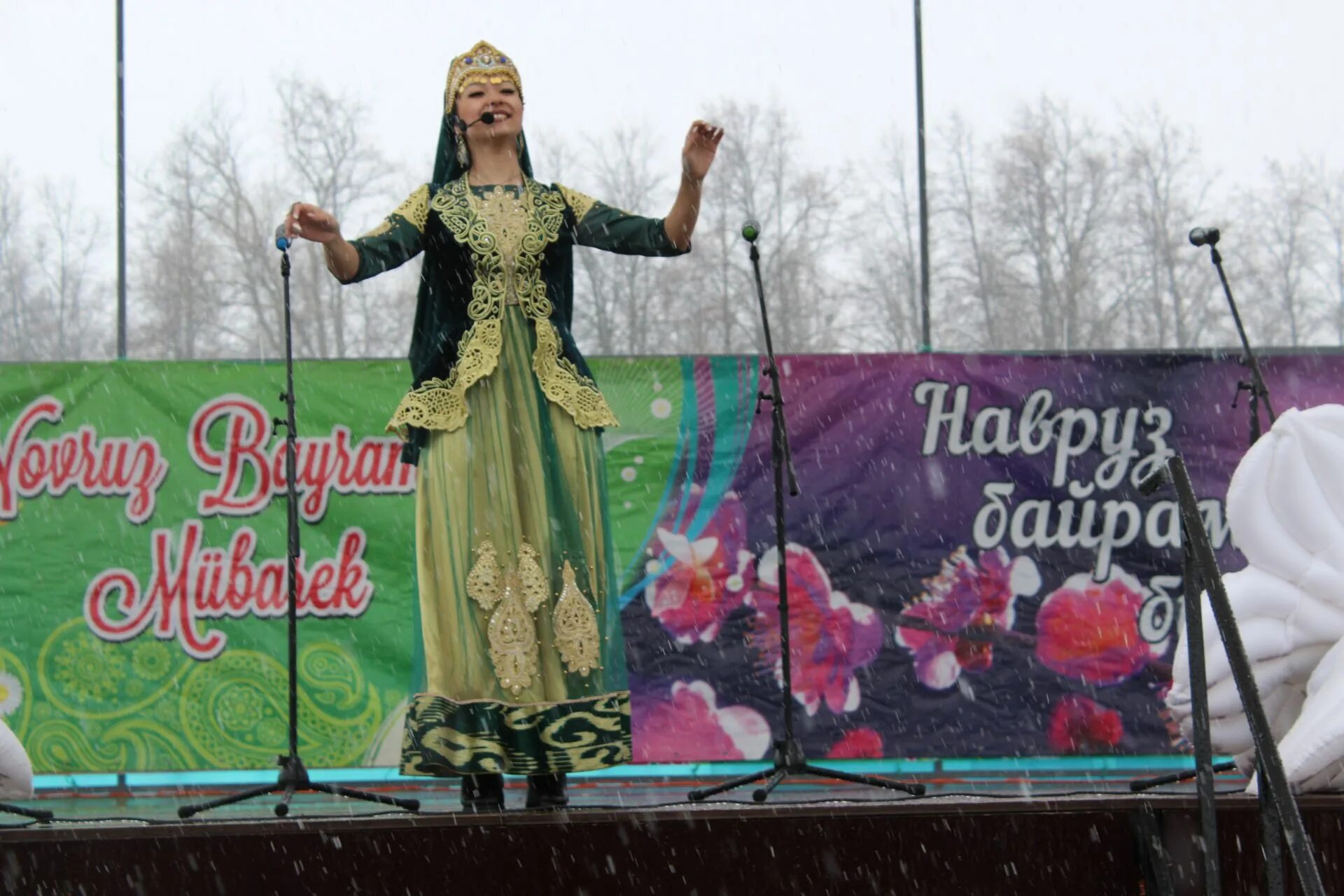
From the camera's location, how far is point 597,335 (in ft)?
20.0

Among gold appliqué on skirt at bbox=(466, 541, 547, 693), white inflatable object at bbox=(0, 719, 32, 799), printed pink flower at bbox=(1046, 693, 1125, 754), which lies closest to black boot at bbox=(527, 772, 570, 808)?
gold appliqué on skirt at bbox=(466, 541, 547, 693)

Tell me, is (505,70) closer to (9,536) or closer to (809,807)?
(809,807)

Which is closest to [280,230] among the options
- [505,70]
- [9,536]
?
[505,70]

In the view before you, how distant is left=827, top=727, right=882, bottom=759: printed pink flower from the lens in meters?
5.45

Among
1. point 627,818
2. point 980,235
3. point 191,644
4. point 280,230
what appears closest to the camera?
point 627,818

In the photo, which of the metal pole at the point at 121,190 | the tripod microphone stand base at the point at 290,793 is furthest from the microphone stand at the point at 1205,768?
the metal pole at the point at 121,190

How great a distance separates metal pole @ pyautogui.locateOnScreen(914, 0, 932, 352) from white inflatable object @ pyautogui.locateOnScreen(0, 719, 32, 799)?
3684 mm

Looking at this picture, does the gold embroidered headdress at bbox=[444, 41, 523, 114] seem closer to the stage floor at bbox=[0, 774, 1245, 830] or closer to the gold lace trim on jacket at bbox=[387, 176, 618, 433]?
the gold lace trim on jacket at bbox=[387, 176, 618, 433]

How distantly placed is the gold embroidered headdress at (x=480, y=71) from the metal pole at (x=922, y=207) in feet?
8.40

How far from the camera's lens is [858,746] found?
17.9 feet

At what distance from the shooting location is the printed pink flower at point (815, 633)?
5484mm

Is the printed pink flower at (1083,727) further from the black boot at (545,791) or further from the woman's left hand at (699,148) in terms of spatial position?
the woman's left hand at (699,148)

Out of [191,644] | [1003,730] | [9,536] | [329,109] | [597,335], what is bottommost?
[1003,730]

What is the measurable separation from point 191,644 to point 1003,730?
295 cm
